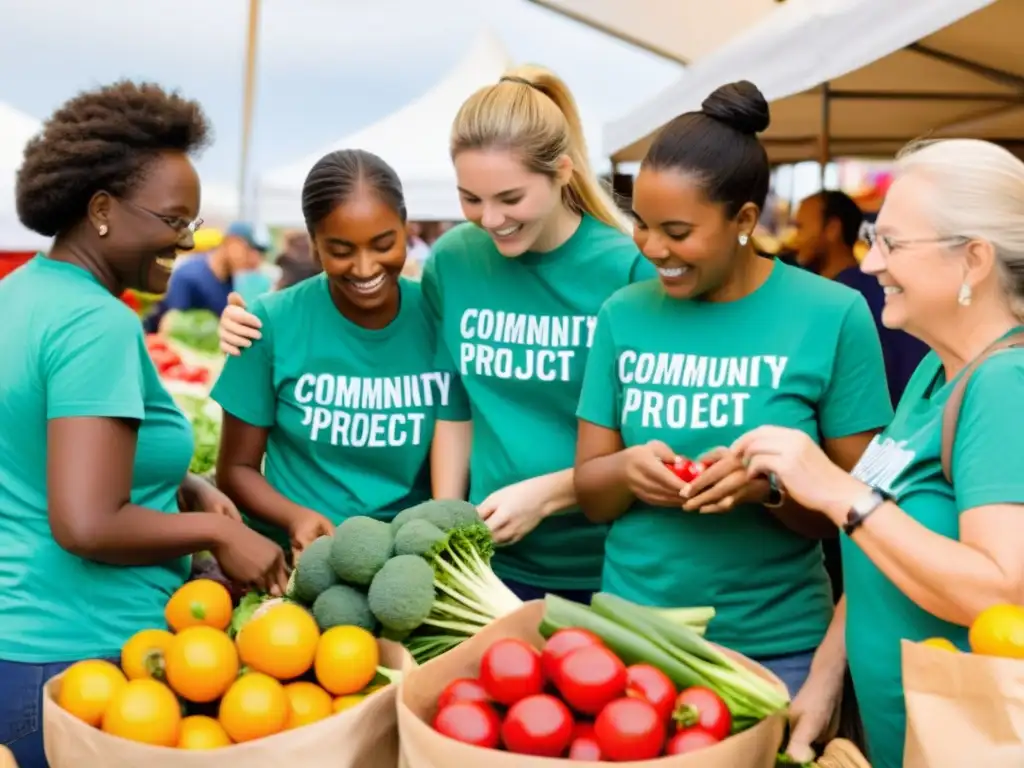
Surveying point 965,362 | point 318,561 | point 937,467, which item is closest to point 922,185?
point 965,362

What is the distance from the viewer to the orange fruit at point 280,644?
5.90 feet

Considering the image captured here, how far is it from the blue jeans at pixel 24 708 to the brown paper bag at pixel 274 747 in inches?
11.0

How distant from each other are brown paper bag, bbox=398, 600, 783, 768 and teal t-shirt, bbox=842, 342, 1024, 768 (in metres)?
0.28

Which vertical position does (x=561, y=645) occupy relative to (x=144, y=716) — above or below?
above

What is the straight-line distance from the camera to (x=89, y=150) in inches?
90.8

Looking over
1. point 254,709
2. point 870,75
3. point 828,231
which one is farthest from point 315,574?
point 828,231

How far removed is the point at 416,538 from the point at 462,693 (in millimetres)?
359

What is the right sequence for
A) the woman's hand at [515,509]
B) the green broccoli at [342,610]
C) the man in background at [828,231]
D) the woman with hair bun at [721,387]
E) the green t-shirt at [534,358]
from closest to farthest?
the green broccoli at [342,610], the woman with hair bun at [721,387], the woman's hand at [515,509], the green t-shirt at [534,358], the man in background at [828,231]

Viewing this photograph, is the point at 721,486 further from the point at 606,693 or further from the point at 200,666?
the point at 200,666

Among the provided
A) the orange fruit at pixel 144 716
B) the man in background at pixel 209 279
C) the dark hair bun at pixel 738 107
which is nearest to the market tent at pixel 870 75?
the dark hair bun at pixel 738 107

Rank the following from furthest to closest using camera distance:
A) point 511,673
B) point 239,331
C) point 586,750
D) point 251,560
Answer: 1. point 239,331
2. point 251,560
3. point 511,673
4. point 586,750

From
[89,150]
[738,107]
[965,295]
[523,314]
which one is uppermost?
[738,107]

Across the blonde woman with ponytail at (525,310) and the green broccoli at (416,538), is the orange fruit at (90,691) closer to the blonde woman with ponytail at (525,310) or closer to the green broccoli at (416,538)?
the green broccoli at (416,538)

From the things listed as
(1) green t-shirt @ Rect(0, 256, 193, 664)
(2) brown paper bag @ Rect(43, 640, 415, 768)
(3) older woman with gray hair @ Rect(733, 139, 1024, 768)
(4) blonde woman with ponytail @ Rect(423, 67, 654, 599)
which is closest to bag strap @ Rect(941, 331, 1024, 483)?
(3) older woman with gray hair @ Rect(733, 139, 1024, 768)
